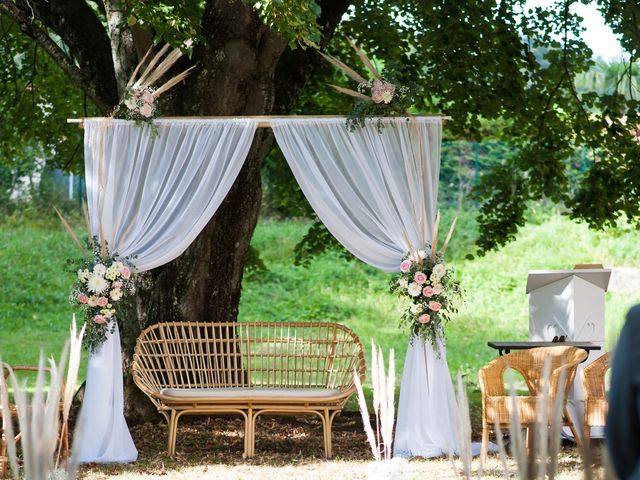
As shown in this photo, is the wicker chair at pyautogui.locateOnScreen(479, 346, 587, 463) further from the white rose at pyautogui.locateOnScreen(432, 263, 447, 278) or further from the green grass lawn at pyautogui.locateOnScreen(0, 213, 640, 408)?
the green grass lawn at pyautogui.locateOnScreen(0, 213, 640, 408)

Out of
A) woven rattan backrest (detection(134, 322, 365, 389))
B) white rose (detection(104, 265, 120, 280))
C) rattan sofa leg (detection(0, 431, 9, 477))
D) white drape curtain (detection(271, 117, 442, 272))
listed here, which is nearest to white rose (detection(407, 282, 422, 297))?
white drape curtain (detection(271, 117, 442, 272))

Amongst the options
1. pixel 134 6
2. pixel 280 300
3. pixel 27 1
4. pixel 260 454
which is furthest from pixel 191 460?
pixel 280 300

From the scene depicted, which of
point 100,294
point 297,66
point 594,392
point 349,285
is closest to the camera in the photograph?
point 594,392

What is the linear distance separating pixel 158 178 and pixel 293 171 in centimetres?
86

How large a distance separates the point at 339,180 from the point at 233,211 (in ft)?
4.81

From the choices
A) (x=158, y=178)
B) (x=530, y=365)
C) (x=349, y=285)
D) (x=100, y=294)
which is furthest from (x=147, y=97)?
(x=349, y=285)

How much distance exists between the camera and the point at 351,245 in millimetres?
6625

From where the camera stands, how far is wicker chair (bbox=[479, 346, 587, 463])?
588 centimetres

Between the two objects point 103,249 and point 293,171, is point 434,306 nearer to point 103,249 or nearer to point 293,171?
point 293,171

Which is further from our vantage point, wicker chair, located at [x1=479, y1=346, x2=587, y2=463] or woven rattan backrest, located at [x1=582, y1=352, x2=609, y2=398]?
woven rattan backrest, located at [x1=582, y1=352, x2=609, y2=398]

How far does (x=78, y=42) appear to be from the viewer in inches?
311

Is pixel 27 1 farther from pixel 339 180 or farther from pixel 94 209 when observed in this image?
pixel 339 180

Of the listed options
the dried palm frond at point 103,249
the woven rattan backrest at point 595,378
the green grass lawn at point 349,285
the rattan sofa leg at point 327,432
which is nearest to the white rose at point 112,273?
the dried palm frond at point 103,249

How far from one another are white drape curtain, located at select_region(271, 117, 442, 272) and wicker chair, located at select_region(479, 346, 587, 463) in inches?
35.0
